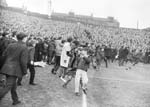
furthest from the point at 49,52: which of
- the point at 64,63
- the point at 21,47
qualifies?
the point at 21,47

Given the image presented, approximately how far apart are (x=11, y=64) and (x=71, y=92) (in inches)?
132

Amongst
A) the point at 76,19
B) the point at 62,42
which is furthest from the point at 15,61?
the point at 76,19

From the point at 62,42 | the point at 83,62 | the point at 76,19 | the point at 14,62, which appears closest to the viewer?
the point at 14,62

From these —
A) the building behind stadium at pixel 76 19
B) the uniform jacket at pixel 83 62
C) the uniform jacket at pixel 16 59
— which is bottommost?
the uniform jacket at pixel 83 62

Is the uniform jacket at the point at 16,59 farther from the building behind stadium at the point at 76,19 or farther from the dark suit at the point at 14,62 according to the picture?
the building behind stadium at the point at 76,19

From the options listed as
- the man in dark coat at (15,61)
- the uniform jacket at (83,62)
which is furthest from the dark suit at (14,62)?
the uniform jacket at (83,62)

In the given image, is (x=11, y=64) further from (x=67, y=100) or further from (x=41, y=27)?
(x=41, y=27)

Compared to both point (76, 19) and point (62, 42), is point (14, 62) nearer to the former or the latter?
point (62, 42)

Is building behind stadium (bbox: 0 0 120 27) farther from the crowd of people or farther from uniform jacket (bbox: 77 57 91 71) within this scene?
uniform jacket (bbox: 77 57 91 71)

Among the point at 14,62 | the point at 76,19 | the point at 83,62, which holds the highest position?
the point at 76,19

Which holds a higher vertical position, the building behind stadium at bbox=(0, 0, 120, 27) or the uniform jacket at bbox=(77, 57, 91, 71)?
the building behind stadium at bbox=(0, 0, 120, 27)

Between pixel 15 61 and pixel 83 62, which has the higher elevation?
pixel 15 61

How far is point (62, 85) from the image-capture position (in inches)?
410

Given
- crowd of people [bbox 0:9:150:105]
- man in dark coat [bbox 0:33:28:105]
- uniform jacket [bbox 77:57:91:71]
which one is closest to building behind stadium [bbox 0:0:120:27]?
crowd of people [bbox 0:9:150:105]
